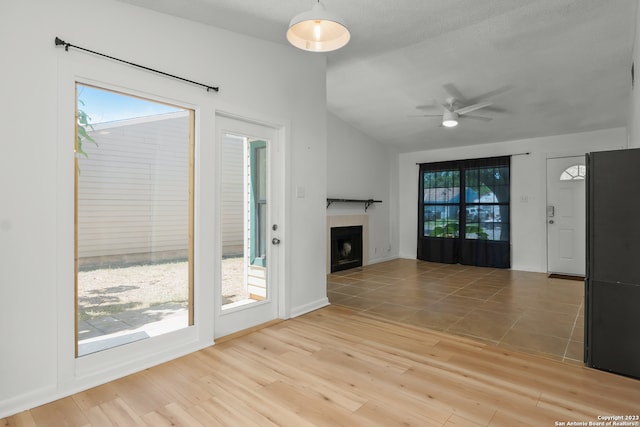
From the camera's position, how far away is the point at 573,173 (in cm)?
609

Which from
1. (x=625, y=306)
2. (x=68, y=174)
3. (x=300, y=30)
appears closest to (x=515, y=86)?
(x=625, y=306)

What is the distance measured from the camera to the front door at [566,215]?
602 centimetres

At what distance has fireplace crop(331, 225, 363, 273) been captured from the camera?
254 inches

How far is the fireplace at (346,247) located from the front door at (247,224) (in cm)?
284

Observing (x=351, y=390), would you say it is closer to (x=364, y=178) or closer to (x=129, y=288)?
(x=129, y=288)

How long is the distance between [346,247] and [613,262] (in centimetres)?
459

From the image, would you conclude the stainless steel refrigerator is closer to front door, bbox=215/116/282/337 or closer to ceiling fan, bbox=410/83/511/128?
ceiling fan, bbox=410/83/511/128

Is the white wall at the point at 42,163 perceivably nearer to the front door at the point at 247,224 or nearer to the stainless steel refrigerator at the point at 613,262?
the front door at the point at 247,224

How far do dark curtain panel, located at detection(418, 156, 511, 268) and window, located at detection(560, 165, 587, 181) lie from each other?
0.87 m

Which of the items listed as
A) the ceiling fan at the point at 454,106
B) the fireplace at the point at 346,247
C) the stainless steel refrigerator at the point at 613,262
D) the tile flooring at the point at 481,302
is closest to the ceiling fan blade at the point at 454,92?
the ceiling fan at the point at 454,106

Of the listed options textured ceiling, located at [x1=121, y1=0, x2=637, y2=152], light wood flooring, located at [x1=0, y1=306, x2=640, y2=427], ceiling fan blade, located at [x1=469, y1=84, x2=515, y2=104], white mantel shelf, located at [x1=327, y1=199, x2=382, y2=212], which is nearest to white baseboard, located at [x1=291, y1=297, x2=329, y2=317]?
light wood flooring, located at [x1=0, y1=306, x2=640, y2=427]

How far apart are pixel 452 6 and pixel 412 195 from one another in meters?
5.26

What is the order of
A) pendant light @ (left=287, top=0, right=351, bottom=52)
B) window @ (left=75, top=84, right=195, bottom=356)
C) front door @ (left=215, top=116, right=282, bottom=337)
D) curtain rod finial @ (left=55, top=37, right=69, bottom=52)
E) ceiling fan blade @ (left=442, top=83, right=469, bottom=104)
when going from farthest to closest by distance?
ceiling fan blade @ (left=442, top=83, right=469, bottom=104) < front door @ (left=215, top=116, right=282, bottom=337) < window @ (left=75, top=84, right=195, bottom=356) < pendant light @ (left=287, top=0, right=351, bottom=52) < curtain rod finial @ (left=55, top=37, right=69, bottom=52)

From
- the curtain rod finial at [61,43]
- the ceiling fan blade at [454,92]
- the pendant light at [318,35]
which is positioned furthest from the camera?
the ceiling fan blade at [454,92]
